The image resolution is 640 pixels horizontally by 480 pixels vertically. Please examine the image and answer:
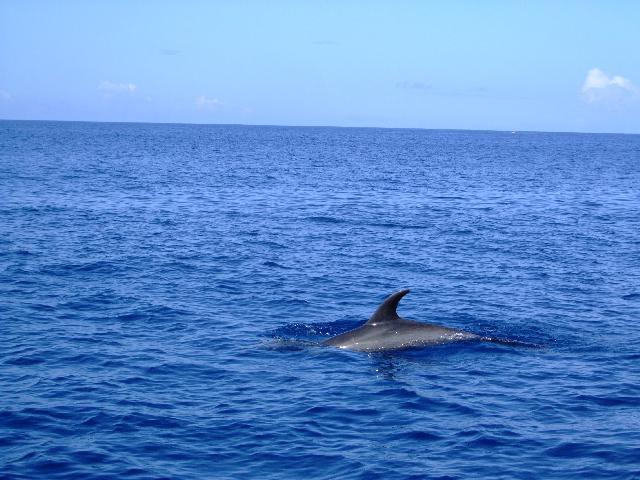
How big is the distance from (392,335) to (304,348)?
6.67ft

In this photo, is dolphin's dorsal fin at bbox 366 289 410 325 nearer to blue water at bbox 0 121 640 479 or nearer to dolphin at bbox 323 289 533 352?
dolphin at bbox 323 289 533 352

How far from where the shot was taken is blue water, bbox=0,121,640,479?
1335cm

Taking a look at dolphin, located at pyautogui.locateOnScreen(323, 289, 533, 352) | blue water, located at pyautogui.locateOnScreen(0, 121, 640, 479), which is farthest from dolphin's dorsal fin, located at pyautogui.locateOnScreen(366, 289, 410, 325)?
blue water, located at pyautogui.locateOnScreen(0, 121, 640, 479)

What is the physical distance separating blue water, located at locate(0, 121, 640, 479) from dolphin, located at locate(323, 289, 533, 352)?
1.33ft

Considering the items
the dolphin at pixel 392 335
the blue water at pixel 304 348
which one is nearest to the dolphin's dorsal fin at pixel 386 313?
the dolphin at pixel 392 335

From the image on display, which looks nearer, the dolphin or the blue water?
the blue water

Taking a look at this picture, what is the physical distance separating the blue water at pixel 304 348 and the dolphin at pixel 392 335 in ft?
1.33

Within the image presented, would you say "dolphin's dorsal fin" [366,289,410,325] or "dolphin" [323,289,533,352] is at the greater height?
"dolphin's dorsal fin" [366,289,410,325]

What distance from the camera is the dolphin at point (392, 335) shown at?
62.4ft

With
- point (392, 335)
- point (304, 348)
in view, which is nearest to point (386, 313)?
point (392, 335)

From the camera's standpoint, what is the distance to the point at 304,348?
19.1 meters

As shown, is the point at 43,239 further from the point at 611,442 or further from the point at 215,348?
the point at 611,442

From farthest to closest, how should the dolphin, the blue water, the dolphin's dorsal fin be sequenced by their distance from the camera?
the dolphin's dorsal fin → the dolphin → the blue water

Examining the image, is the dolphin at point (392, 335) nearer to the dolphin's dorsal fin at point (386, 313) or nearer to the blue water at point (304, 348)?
the dolphin's dorsal fin at point (386, 313)
